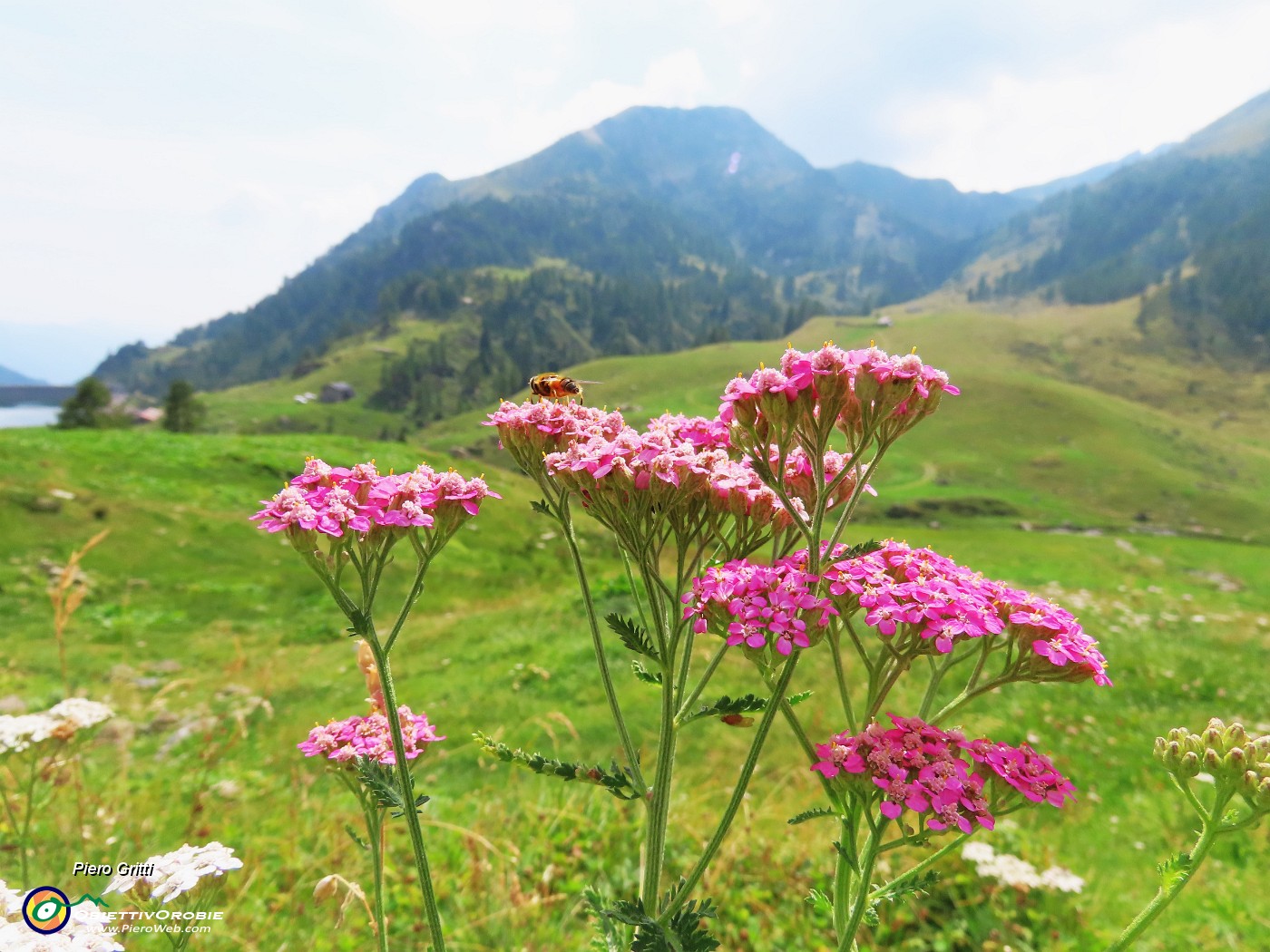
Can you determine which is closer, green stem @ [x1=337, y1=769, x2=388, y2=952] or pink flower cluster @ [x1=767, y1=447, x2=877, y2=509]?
green stem @ [x1=337, y1=769, x2=388, y2=952]

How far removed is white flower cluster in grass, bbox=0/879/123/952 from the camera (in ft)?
6.22

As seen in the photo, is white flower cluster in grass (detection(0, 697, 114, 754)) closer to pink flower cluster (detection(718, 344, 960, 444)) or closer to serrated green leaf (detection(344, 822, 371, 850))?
serrated green leaf (detection(344, 822, 371, 850))

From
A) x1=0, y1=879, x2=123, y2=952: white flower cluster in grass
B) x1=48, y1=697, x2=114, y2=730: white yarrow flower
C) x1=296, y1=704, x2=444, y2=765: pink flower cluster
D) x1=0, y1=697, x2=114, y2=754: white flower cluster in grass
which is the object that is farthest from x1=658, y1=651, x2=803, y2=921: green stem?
x1=48, y1=697, x2=114, y2=730: white yarrow flower

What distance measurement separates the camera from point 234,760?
34.5 feet

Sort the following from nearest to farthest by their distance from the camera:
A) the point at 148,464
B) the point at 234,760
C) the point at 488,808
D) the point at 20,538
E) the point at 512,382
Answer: the point at 488,808 → the point at 234,760 → the point at 20,538 → the point at 148,464 → the point at 512,382

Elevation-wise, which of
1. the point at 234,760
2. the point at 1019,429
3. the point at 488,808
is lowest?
the point at 1019,429

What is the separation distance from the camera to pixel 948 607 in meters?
2.50

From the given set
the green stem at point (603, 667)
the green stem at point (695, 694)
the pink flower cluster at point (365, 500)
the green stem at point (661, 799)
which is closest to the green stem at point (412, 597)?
the pink flower cluster at point (365, 500)

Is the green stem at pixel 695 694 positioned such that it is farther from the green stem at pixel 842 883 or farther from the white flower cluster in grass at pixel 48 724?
the white flower cluster in grass at pixel 48 724

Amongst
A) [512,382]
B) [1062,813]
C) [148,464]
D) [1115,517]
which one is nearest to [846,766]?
[1062,813]

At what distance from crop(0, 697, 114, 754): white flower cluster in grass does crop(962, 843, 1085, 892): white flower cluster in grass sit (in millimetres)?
7851

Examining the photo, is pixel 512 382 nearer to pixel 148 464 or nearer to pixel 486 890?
pixel 148 464

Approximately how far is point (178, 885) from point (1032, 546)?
55.7m

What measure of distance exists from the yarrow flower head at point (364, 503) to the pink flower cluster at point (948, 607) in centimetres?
172
